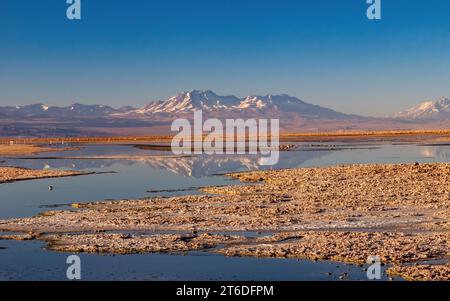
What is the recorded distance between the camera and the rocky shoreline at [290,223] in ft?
61.0

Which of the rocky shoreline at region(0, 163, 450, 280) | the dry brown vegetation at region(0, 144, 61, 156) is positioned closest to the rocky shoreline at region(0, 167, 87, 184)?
the rocky shoreline at region(0, 163, 450, 280)

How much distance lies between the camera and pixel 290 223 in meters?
23.5

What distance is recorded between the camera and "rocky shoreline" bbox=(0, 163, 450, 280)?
61.0 ft
